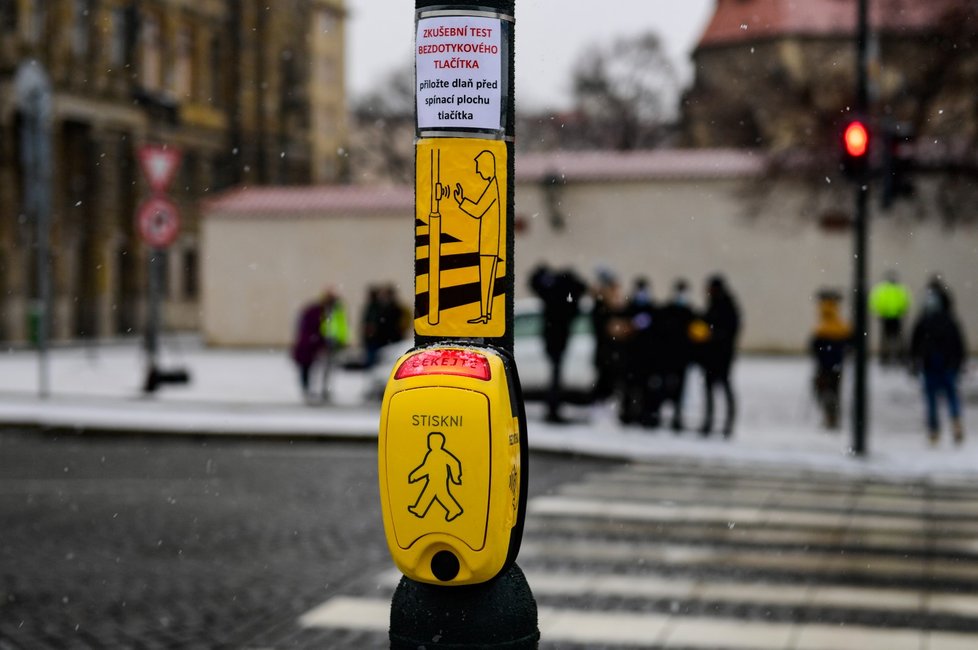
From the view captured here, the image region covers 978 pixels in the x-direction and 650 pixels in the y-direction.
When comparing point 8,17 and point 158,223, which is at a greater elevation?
point 8,17

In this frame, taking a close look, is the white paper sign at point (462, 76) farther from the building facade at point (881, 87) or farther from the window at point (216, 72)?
the window at point (216, 72)

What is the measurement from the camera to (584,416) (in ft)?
60.3

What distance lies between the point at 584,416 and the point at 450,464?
50.4 ft

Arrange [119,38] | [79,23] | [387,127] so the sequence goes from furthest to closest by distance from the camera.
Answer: [387,127] < [119,38] < [79,23]

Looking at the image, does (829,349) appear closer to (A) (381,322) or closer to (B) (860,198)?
(B) (860,198)

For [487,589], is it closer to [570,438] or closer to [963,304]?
[570,438]

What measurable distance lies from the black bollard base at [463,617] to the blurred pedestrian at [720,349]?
12.6 meters

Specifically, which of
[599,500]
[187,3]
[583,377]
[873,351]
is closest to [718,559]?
[599,500]

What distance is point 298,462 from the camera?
13.7 meters

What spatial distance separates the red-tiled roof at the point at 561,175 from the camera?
32.1 meters

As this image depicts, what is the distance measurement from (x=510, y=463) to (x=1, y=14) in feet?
131

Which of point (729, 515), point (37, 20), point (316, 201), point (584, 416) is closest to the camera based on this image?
point (729, 515)

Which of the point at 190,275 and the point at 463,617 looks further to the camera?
the point at 190,275

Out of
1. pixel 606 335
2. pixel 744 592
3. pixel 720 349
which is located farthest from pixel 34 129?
pixel 744 592
